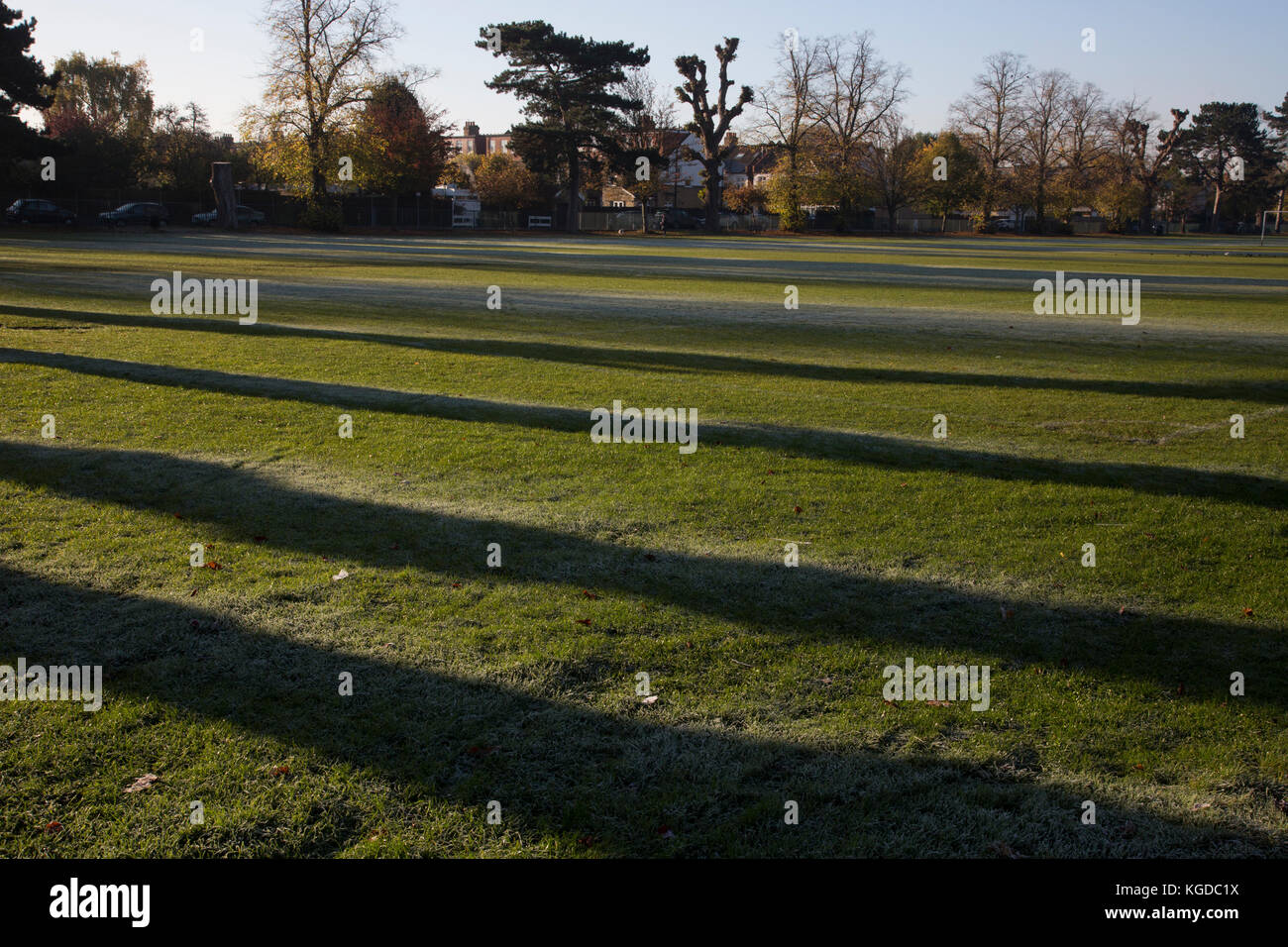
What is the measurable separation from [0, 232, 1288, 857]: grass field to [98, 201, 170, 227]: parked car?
5427 cm

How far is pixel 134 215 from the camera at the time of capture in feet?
209

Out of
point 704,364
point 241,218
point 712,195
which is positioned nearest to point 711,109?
point 712,195

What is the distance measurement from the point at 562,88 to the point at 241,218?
28.1 metres

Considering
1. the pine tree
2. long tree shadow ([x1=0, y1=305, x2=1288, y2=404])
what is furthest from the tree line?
long tree shadow ([x1=0, y1=305, x2=1288, y2=404])

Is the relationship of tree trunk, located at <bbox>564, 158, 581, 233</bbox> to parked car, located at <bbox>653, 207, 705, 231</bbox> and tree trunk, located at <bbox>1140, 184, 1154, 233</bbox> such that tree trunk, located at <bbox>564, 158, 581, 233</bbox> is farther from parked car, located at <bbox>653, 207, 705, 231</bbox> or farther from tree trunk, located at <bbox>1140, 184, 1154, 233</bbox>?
tree trunk, located at <bbox>1140, 184, 1154, 233</bbox>

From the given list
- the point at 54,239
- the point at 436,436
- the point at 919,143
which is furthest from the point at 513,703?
the point at 919,143

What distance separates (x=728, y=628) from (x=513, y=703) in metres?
1.65

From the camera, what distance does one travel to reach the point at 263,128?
67000 mm

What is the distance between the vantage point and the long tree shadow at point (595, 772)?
163 inches

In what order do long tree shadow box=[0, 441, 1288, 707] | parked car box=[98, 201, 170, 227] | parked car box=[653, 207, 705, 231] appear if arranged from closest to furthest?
1. long tree shadow box=[0, 441, 1288, 707]
2. parked car box=[98, 201, 170, 227]
3. parked car box=[653, 207, 705, 231]

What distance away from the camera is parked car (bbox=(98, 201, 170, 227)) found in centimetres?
6206

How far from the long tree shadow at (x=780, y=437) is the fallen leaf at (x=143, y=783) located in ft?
24.0

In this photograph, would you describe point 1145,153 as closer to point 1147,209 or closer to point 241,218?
point 1147,209
